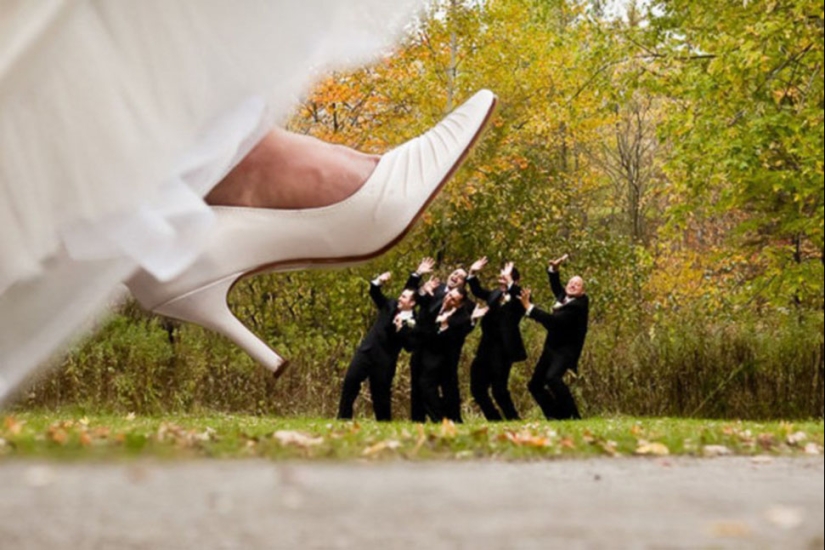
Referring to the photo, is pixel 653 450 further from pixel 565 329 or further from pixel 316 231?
pixel 565 329

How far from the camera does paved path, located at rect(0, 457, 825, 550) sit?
2.29 metres

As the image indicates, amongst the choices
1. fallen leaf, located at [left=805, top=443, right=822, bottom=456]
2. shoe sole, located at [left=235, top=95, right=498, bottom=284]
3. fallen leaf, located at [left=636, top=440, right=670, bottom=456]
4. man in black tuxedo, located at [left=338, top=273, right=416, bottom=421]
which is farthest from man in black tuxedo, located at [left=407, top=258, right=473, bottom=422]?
fallen leaf, located at [left=805, top=443, right=822, bottom=456]

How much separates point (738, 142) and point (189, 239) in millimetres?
14120

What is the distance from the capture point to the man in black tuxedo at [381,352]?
51.9 ft

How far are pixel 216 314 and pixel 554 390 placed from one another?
11.6m

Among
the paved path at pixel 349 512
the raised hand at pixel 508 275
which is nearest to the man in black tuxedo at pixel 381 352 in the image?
the raised hand at pixel 508 275

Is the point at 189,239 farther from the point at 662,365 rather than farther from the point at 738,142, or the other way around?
the point at 662,365

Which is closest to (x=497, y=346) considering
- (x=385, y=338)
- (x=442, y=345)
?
(x=442, y=345)

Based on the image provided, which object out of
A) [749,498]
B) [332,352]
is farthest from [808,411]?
[749,498]

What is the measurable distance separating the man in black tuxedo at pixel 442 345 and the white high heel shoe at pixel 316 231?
11.5m

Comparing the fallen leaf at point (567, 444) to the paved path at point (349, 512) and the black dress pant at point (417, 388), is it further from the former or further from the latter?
the black dress pant at point (417, 388)

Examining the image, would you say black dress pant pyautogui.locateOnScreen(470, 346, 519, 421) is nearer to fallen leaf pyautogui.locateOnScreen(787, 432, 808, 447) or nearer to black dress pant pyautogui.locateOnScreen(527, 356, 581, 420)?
black dress pant pyautogui.locateOnScreen(527, 356, 581, 420)

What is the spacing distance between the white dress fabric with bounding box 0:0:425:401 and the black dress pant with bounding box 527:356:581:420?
12519 millimetres

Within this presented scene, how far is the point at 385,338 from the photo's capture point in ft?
52.8
